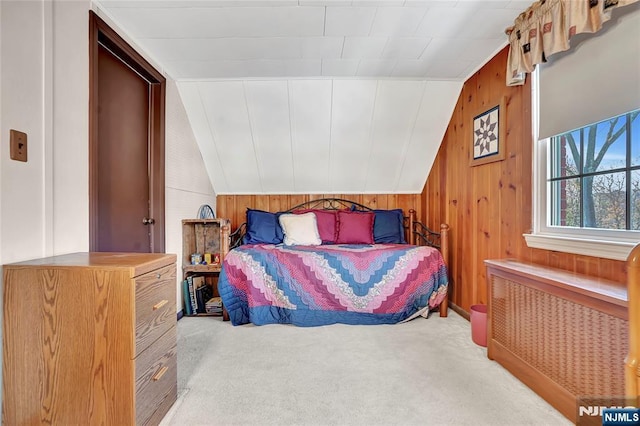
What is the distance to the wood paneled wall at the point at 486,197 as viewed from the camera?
1.92 m

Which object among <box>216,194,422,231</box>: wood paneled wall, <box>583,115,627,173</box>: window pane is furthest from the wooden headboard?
<box>583,115,627,173</box>: window pane

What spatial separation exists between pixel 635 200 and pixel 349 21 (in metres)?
1.81

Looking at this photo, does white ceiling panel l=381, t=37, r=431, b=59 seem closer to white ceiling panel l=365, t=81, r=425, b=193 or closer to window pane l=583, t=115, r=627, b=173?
white ceiling panel l=365, t=81, r=425, b=193

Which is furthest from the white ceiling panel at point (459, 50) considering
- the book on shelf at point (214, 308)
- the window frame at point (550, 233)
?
the book on shelf at point (214, 308)

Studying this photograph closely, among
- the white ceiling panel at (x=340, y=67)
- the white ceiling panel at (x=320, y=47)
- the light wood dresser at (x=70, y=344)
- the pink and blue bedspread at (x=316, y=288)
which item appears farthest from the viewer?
the pink and blue bedspread at (x=316, y=288)

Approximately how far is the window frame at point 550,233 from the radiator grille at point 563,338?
1.01ft

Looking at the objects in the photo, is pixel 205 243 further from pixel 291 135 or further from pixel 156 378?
pixel 156 378

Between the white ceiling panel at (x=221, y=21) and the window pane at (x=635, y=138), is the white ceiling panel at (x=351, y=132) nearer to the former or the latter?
the white ceiling panel at (x=221, y=21)

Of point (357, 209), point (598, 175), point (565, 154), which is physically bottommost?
point (357, 209)

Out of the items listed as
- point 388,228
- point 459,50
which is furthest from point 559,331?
point 459,50

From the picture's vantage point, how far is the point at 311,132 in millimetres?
3051

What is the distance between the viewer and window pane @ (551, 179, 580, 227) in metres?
1.70

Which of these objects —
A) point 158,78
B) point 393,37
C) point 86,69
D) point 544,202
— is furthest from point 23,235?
point 544,202

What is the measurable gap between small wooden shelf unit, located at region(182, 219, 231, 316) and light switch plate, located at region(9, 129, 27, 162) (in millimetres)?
1520
